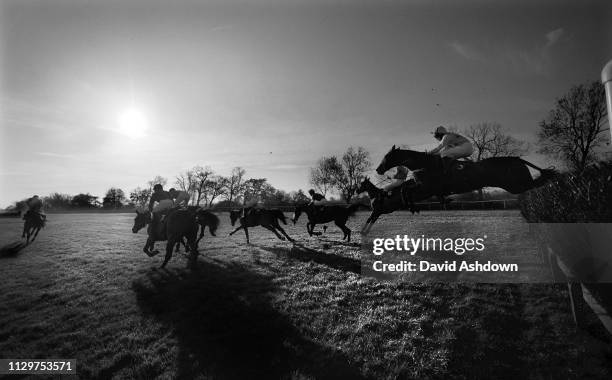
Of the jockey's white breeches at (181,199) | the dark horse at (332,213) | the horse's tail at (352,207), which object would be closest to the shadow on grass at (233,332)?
the jockey's white breeches at (181,199)

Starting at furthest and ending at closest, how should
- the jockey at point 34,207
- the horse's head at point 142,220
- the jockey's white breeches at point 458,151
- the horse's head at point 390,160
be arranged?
the jockey at point 34,207 → the horse's head at point 142,220 → the horse's head at point 390,160 → the jockey's white breeches at point 458,151

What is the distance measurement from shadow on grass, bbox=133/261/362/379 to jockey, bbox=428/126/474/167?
3731 mm

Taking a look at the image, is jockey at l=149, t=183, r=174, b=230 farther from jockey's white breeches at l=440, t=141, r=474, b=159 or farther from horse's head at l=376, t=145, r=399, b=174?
jockey's white breeches at l=440, t=141, r=474, b=159

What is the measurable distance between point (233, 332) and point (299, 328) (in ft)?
3.11

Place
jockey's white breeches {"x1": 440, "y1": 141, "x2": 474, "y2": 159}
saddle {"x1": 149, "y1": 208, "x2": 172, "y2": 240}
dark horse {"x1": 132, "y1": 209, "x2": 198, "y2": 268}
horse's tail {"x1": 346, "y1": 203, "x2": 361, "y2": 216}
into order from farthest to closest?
horse's tail {"x1": 346, "y1": 203, "x2": 361, "y2": 216} < saddle {"x1": 149, "y1": 208, "x2": 172, "y2": 240} < dark horse {"x1": 132, "y1": 209, "x2": 198, "y2": 268} < jockey's white breeches {"x1": 440, "y1": 141, "x2": 474, "y2": 159}

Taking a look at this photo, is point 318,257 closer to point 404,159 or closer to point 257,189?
point 404,159

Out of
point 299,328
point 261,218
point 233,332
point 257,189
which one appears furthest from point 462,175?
point 257,189

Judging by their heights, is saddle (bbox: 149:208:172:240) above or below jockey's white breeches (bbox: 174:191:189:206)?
below

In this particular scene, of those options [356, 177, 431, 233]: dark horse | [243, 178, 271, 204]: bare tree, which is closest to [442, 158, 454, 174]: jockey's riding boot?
[356, 177, 431, 233]: dark horse

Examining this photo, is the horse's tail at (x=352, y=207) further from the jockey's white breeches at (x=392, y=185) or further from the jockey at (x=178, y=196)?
the jockey at (x=178, y=196)

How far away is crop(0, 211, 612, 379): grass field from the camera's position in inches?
105

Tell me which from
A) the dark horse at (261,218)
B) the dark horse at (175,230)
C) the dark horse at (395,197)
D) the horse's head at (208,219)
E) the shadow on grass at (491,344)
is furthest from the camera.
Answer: the dark horse at (261,218)

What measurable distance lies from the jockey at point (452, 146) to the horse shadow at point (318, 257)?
10.7ft

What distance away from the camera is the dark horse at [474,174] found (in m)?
4.18
